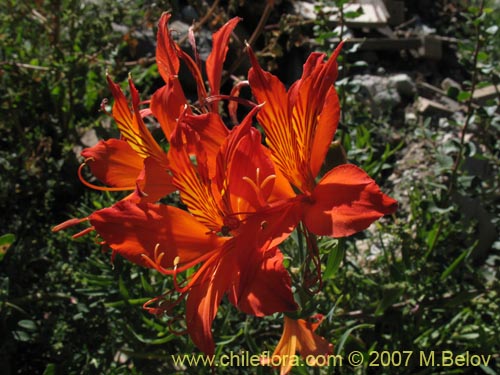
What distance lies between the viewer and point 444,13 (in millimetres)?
4098

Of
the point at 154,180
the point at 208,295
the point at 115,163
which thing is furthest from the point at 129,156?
the point at 208,295

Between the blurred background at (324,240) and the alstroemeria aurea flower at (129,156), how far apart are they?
44cm

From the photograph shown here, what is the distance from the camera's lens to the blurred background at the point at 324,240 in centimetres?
204

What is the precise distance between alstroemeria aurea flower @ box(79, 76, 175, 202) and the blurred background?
1.45ft

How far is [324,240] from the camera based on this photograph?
1.47 m

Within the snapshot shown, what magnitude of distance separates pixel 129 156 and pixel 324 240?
0.56 metres

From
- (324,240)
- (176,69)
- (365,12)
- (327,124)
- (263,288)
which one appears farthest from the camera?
(365,12)

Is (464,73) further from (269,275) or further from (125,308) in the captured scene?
(269,275)

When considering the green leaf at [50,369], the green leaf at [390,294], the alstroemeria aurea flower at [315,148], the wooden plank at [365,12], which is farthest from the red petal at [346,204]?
the wooden plank at [365,12]

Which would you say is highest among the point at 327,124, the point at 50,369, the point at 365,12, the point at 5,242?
the point at 327,124

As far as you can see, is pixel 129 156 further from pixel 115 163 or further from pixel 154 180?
pixel 154 180

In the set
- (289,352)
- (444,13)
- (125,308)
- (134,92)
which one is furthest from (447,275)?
(444,13)

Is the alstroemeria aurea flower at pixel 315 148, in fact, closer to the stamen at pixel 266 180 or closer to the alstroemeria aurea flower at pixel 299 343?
the stamen at pixel 266 180

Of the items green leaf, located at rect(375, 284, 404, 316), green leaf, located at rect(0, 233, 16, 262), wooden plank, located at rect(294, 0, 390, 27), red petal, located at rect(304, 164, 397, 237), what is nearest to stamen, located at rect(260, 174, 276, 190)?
red petal, located at rect(304, 164, 397, 237)
